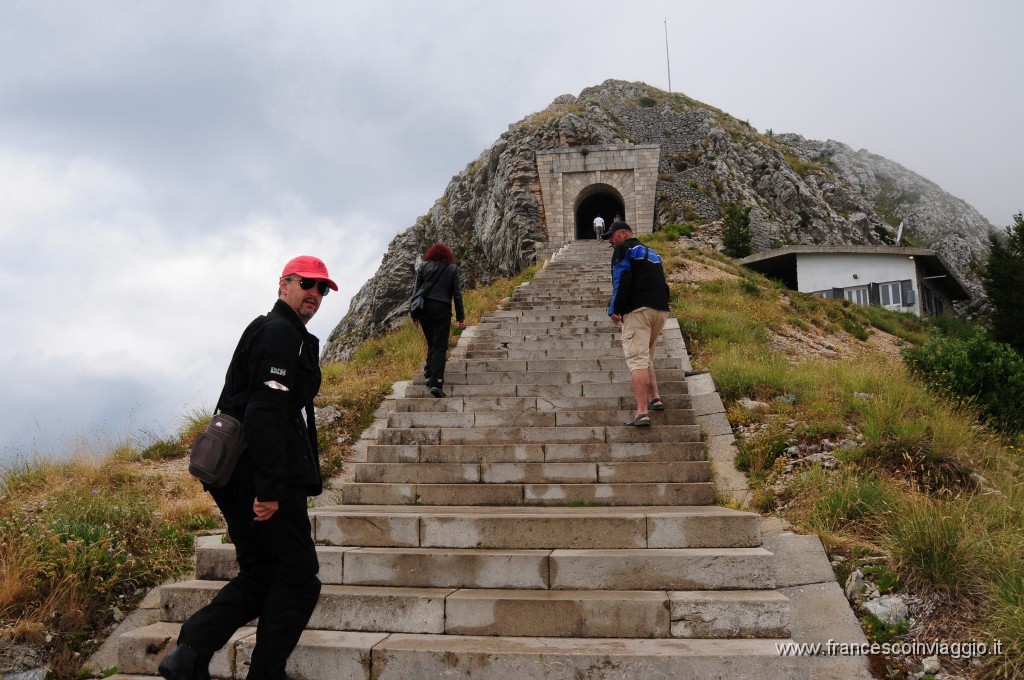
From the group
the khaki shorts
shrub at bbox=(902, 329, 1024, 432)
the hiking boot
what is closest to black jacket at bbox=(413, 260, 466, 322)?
the khaki shorts

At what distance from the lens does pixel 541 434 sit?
6129mm

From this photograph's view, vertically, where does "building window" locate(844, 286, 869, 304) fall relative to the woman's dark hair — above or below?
above

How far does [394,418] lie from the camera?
22.5 feet

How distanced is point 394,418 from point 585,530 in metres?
3.18

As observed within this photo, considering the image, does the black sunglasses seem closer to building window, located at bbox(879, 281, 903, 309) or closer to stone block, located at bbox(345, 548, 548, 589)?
stone block, located at bbox(345, 548, 548, 589)

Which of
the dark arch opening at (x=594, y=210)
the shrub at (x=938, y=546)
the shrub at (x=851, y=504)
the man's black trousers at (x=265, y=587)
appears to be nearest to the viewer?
the man's black trousers at (x=265, y=587)

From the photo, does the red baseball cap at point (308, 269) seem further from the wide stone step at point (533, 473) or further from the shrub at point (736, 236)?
the shrub at point (736, 236)

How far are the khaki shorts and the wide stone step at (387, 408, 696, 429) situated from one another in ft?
1.89

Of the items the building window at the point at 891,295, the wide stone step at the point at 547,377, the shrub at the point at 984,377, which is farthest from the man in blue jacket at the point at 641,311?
the building window at the point at 891,295

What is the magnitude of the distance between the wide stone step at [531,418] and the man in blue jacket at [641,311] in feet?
0.52

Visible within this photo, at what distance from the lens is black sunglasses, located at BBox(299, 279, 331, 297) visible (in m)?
3.18

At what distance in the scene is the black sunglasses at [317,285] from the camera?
318 centimetres

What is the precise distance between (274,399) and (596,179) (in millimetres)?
27705

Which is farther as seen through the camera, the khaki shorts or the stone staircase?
the khaki shorts
